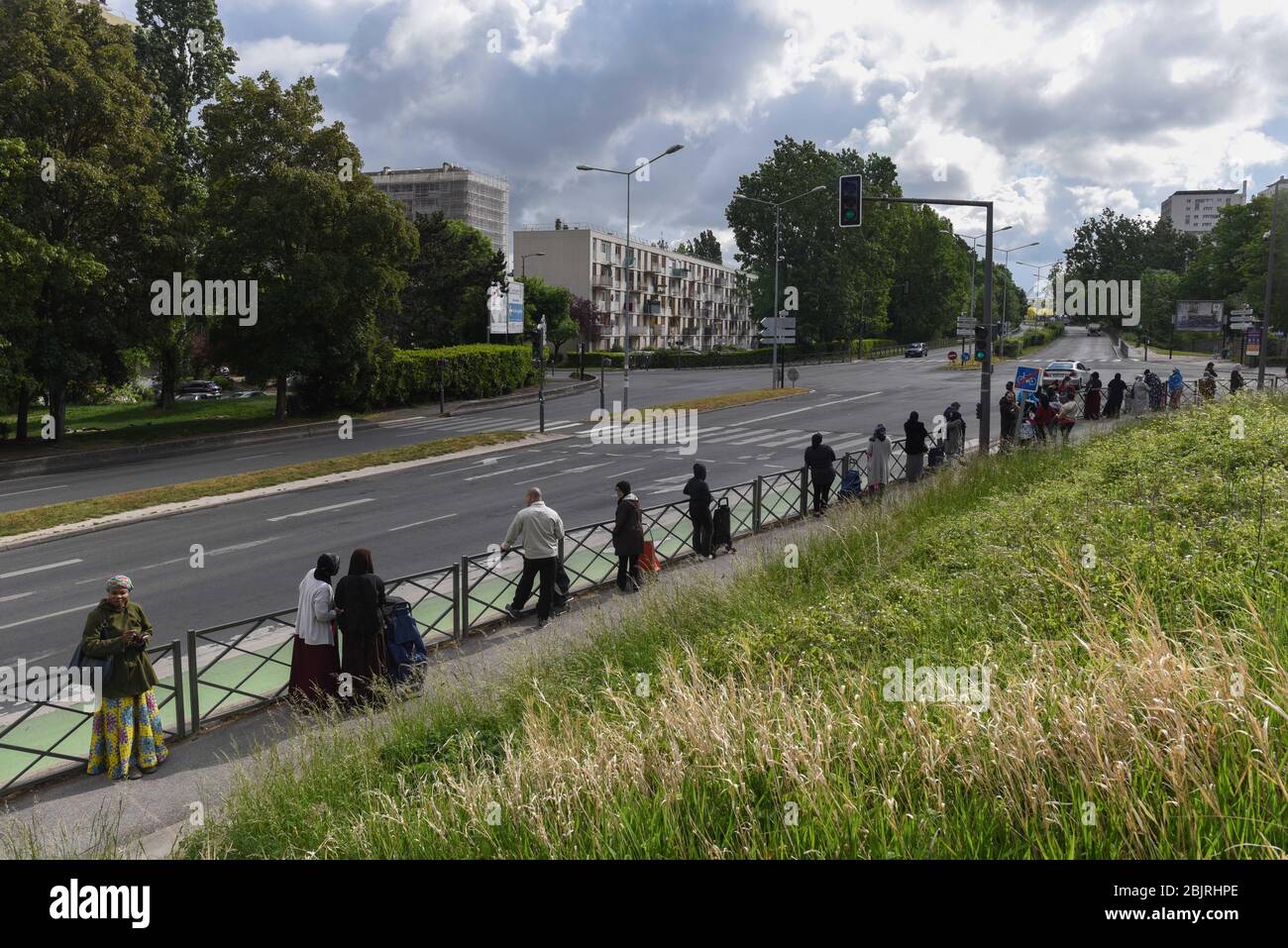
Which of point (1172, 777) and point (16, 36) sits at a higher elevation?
point (16, 36)

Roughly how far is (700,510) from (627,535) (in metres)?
2.08

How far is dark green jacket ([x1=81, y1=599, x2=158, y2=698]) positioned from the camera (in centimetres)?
728

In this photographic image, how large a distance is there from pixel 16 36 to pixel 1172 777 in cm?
3376

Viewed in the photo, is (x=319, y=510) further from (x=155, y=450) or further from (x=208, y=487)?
(x=155, y=450)

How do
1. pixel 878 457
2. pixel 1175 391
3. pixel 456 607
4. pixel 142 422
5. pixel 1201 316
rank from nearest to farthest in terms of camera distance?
1. pixel 456 607
2. pixel 878 457
3. pixel 1175 391
4. pixel 142 422
5. pixel 1201 316

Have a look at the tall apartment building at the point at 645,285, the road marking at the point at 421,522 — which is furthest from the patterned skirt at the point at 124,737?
the tall apartment building at the point at 645,285

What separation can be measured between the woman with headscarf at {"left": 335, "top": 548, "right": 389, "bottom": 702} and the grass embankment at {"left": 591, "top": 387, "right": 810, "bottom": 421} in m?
29.5

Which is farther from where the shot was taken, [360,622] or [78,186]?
[78,186]

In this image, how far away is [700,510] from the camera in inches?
554

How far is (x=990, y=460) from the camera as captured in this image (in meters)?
16.2

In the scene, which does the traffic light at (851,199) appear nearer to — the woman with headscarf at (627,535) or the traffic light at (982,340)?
the traffic light at (982,340)

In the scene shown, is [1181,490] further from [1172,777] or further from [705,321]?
[705,321]

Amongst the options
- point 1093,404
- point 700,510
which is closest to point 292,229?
point 700,510
